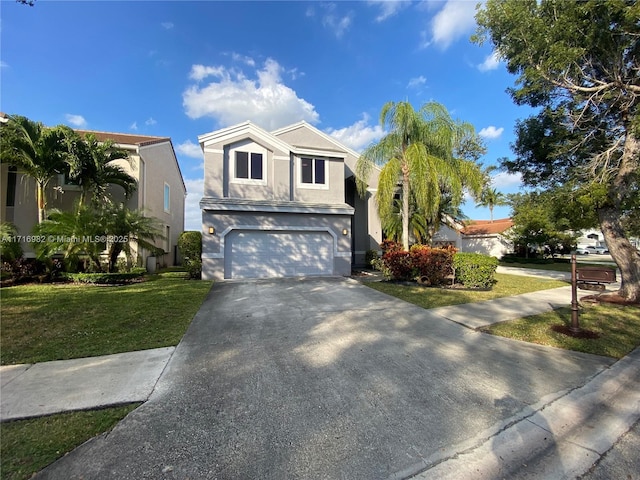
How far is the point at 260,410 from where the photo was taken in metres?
3.06

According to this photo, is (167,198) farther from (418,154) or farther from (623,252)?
(623,252)

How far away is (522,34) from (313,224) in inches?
366

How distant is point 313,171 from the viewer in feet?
46.5

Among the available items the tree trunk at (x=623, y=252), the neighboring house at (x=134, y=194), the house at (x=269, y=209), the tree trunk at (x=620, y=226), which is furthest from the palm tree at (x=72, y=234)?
the tree trunk at (x=623, y=252)

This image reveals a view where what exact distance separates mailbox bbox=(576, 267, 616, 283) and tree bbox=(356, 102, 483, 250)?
486 cm

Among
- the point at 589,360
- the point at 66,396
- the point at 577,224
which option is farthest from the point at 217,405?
the point at 577,224

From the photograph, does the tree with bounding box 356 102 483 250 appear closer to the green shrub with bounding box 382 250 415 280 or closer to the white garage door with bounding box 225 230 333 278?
the green shrub with bounding box 382 250 415 280

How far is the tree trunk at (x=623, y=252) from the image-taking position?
8422 mm

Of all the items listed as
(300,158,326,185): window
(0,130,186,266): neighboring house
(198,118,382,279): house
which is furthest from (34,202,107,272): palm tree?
(300,158,326,185): window

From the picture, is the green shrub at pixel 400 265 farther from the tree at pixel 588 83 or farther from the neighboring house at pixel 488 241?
the neighboring house at pixel 488 241

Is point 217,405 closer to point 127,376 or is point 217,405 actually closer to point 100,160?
point 127,376

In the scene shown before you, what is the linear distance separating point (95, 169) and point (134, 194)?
7.93 ft

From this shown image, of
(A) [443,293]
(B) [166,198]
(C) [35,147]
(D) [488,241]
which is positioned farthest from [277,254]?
(D) [488,241]

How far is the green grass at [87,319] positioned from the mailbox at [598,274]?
468 inches
